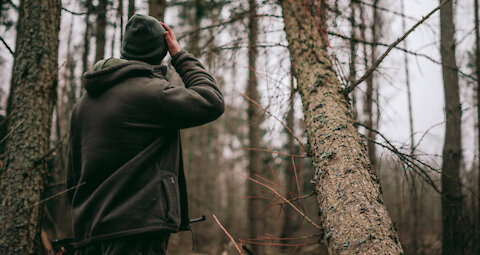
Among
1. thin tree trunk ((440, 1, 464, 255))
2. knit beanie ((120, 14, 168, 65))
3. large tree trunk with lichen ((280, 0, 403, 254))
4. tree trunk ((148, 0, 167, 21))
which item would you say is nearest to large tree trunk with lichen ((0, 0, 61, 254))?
tree trunk ((148, 0, 167, 21))

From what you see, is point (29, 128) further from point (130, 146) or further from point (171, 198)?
point (171, 198)

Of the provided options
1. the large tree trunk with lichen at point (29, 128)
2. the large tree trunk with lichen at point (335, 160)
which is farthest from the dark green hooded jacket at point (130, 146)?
the large tree trunk with lichen at point (29, 128)

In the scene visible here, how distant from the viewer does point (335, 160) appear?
2.15m

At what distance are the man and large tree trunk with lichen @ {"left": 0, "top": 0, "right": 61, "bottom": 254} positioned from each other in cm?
168

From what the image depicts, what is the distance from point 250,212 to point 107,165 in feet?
23.0

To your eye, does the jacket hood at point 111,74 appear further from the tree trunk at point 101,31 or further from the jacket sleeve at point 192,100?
the tree trunk at point 101,31

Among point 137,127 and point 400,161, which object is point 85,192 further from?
point 400,161

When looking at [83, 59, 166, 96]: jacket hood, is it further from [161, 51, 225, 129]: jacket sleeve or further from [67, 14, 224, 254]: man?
[161, 51, 225, 129]: jacket sleeve

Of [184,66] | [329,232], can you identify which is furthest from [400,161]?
[184,66]

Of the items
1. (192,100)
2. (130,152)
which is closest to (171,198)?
(130,152)

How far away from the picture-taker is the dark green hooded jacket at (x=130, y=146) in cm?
166

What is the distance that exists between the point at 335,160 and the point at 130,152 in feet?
4.31

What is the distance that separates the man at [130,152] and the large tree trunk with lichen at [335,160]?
88 cm

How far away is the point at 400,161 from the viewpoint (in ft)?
8.08
